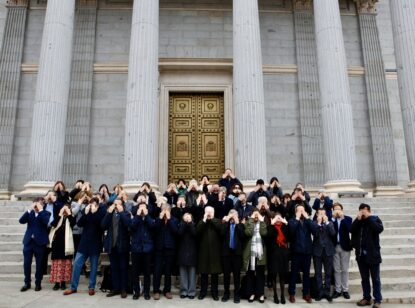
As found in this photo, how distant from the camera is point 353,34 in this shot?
2109 cm

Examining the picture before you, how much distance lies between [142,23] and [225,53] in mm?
6206

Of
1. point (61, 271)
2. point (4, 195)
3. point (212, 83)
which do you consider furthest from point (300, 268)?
point (4, 195)

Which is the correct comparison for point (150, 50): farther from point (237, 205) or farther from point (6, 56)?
point (6, 56)

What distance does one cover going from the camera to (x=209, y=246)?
8906mm

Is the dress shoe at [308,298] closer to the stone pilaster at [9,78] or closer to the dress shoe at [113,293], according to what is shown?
the dress shoe at [113,293]

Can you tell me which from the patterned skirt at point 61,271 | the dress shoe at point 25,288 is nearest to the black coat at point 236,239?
the patterned skirt at point 61,271

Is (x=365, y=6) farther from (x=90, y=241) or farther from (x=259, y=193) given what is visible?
(x=90, y=241)

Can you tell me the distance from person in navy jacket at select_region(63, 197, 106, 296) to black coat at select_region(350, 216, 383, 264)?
5.87 m

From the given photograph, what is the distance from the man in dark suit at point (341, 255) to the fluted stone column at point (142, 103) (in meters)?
7.19

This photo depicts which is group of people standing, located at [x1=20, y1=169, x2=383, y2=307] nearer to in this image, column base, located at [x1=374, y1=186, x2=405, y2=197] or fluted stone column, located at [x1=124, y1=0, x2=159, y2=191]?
fluted stone column, located at [x1=124, y1=0, x2=159, y2=191]

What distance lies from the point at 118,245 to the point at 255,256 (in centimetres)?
313

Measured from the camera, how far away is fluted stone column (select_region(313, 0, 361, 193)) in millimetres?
14688

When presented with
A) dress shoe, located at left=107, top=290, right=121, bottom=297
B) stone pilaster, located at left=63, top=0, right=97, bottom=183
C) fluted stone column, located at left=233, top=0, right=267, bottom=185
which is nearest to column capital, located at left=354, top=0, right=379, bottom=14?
fluted stone column, located at left=233, top=0, right=267, bottom=185

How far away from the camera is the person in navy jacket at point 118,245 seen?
8.87m
